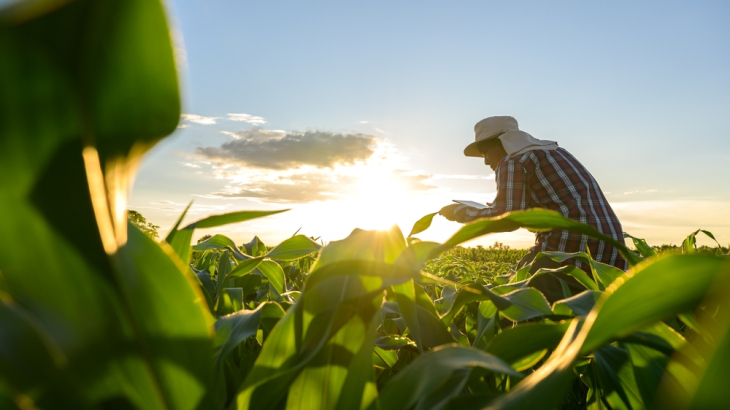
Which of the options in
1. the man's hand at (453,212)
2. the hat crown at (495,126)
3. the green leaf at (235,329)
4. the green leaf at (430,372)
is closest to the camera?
the green leaf at (430,372)

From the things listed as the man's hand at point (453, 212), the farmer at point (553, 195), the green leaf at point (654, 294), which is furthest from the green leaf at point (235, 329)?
the man's hand at point (453, 212)

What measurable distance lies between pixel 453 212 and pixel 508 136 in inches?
40.5

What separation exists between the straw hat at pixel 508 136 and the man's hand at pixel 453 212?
759 mm

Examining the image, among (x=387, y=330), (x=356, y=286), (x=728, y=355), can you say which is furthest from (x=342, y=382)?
(x=387, y=330)

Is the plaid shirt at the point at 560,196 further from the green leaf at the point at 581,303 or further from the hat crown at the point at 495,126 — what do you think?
the green leaf at the point at 581,303

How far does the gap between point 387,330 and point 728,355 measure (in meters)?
1.06

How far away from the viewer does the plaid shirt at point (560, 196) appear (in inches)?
141

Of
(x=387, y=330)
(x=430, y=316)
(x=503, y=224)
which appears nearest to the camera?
(x=503, y=224)

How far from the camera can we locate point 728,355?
25 centimetres

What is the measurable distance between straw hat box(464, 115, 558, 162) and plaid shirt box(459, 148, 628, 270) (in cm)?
15

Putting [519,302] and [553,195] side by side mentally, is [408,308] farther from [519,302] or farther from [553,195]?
[553,195]

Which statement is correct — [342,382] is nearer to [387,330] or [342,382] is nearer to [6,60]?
[6,60]

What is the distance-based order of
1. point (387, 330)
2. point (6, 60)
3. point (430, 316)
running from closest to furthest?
1. point (6, 60)
2. point (430, 316)
3. point (387, 330)

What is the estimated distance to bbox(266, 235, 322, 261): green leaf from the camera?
815mm
